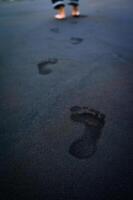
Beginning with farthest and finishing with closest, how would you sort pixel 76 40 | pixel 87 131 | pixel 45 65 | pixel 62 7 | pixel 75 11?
pixel 75 11, pixel 62 7, pixel 76 40, pixel 45 65, pixel 87 131

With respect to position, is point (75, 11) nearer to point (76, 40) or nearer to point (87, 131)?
point (76, 40)

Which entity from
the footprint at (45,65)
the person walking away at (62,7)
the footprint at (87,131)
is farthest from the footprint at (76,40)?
the footprint at (87,131)

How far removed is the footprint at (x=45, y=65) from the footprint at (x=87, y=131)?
50cm

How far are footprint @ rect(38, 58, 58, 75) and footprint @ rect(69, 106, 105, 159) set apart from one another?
1.63 feet

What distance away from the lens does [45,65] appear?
67.4 inches

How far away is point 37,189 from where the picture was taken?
79cm

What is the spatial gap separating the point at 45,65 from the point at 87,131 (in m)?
0.85

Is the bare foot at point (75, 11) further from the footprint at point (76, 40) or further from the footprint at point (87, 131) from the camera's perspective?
the footprint at point (87, 131)

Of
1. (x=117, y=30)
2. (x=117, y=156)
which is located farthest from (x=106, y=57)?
(x=117, y=156)

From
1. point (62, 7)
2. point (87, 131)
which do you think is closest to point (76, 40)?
point (62, 7)

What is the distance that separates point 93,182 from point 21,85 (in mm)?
858

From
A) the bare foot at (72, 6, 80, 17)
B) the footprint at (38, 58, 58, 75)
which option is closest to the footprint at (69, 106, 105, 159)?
the footprint at (38, 58, 58, 75)

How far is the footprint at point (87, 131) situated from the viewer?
3.01ft

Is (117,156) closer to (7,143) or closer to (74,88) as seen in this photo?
(7,143)
